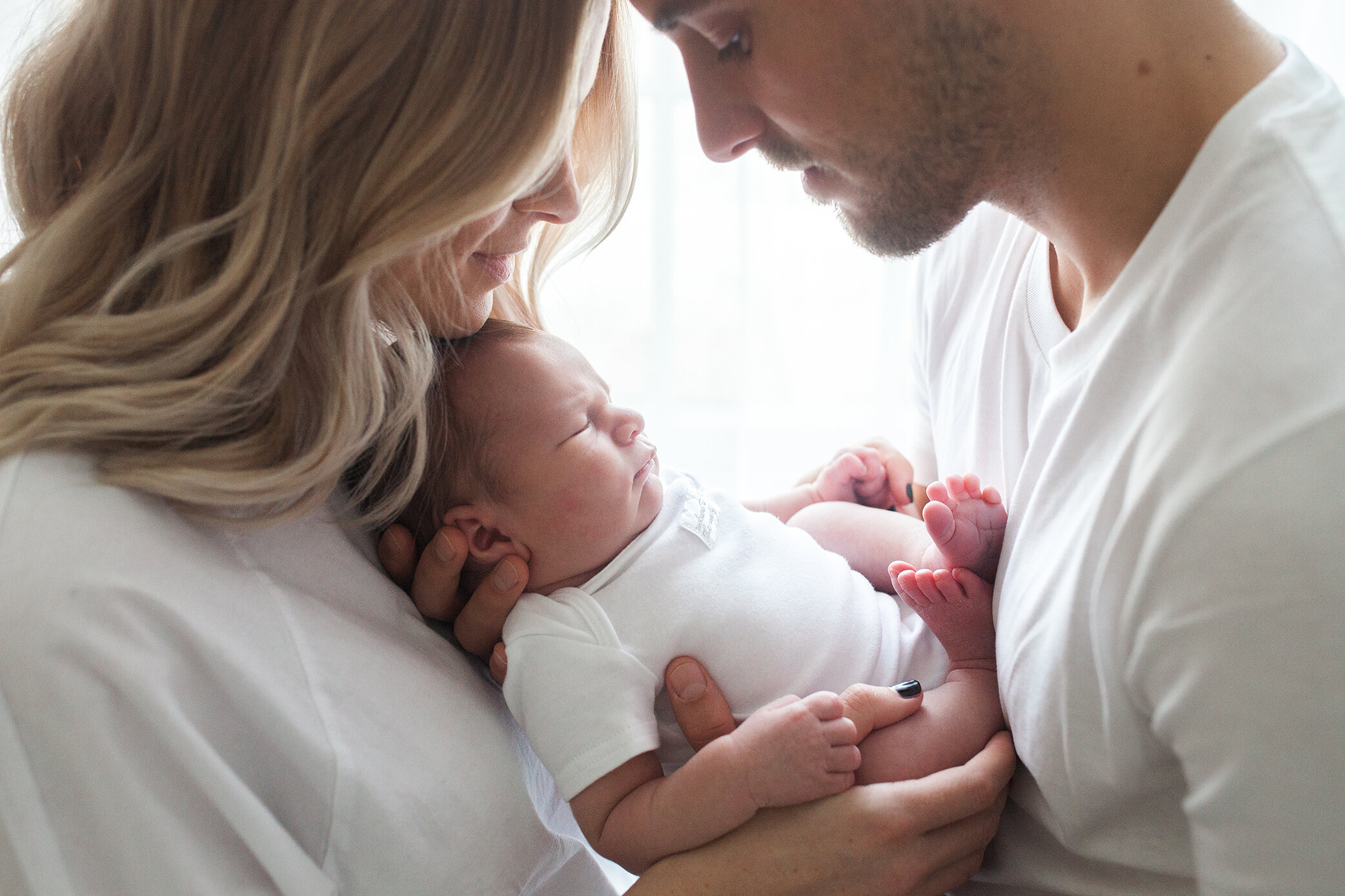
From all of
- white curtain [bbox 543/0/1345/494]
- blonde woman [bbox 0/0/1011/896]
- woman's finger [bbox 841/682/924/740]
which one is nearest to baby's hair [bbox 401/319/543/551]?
blonde woman [bbox 0/0/1011/896]

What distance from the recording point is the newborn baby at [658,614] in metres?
1.04

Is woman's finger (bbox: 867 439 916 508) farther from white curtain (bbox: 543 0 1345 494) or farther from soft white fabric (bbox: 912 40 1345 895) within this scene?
white curtain (bbox: 543 0 1345 494)

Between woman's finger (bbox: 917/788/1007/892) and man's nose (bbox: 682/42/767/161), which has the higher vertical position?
man's nose (bbox: 682/42/767/161)

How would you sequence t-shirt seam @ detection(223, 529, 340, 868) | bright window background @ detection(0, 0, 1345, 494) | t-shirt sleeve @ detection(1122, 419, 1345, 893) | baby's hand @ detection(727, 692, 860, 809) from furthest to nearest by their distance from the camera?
bright window background @ detection(0, 0, 1345, 494) → baby's hand @ detection(727, 692, 860, 809) → t-shirt seam @ detection(223, 529, 340, 868) → t-shirt sleeve @ detection(1122, 419, 1345, 893)

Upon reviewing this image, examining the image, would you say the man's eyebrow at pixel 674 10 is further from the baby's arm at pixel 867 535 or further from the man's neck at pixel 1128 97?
the baby's arm at pixel 867 535

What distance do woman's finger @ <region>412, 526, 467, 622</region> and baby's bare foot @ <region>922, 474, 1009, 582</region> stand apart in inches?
22.0

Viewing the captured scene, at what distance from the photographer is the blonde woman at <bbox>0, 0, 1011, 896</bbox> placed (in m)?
0.81

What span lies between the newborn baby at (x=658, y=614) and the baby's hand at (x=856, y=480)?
0.28m

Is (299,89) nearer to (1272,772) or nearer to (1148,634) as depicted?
(1148,634)

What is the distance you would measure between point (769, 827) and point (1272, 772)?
0.49 m

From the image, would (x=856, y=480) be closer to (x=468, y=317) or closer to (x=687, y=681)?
(x=687, y=681)

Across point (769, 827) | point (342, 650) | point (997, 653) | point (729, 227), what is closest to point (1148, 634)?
point (997, 653)

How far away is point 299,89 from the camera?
908 millimetres

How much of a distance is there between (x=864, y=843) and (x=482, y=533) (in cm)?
58
